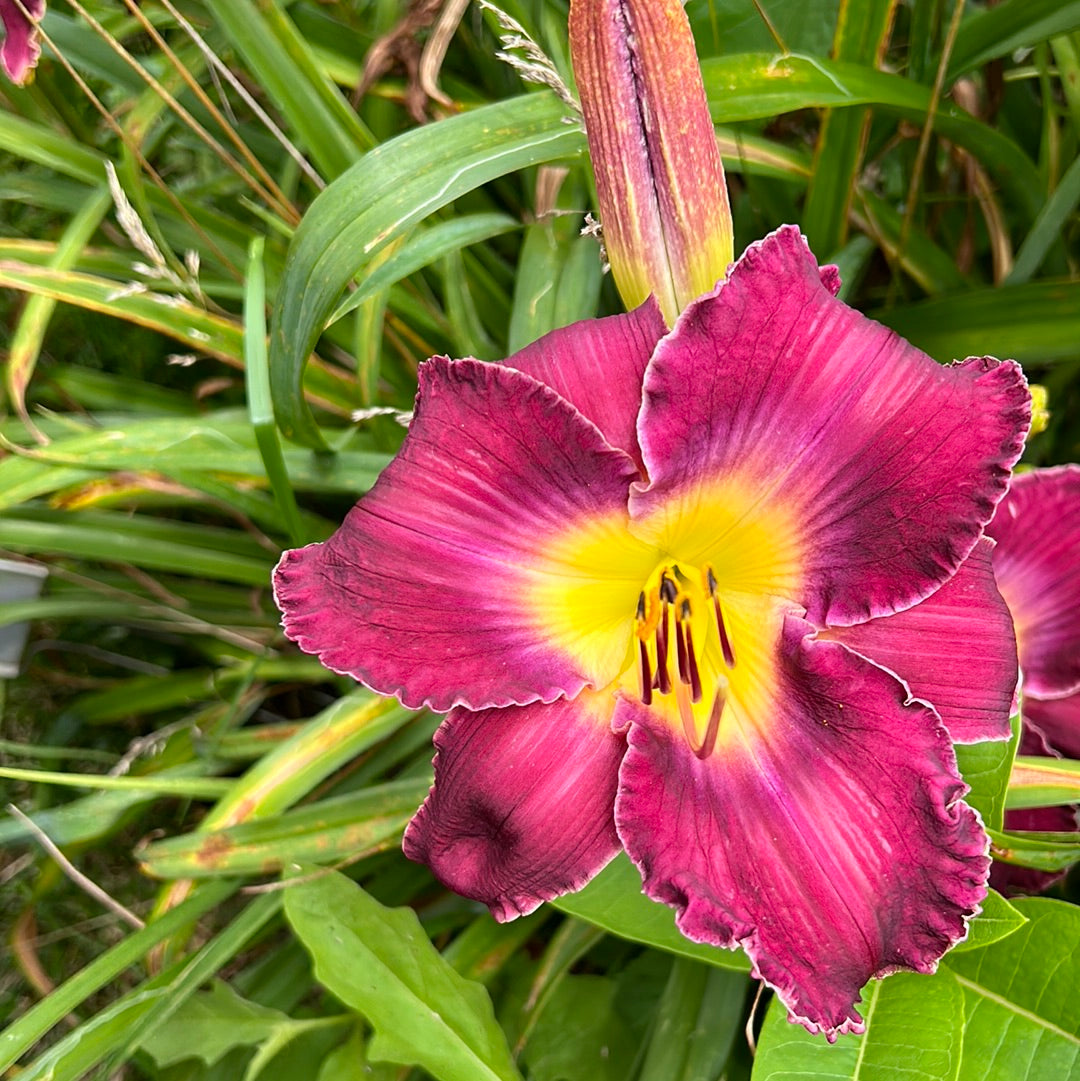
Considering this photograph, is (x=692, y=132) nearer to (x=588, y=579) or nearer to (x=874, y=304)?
(x=588, y=579)

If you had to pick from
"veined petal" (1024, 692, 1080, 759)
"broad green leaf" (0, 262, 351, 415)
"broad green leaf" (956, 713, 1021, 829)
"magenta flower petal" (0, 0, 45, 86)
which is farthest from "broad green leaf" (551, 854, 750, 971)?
"magenta flower petal" (0, 0, 45, 86)

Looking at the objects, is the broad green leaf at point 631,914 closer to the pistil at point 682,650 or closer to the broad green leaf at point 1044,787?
the pistil at point 682,650

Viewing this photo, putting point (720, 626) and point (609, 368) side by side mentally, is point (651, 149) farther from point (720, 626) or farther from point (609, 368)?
point (720, 626)

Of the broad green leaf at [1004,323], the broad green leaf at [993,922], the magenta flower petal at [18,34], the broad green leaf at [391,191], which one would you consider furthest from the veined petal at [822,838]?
the magenta flower petal at [18,34]

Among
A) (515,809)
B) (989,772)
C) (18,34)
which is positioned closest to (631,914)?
(515,809)

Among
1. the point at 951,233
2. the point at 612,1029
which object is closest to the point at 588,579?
the point at 612,1029
